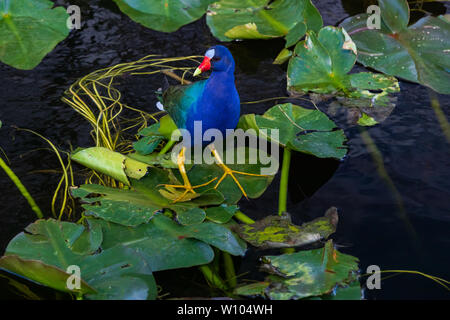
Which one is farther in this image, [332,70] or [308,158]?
[332,70]

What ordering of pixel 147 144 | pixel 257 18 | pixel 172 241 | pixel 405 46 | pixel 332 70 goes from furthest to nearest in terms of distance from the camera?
pixel 257 18
pixel 405 46
pixel 332 70
pixel 147 144
pixel 172 241

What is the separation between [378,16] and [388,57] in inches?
10.6

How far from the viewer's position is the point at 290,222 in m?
1.53

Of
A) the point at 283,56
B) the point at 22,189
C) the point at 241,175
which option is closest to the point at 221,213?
the point at 241,175

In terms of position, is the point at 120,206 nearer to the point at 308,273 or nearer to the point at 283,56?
the point at 308,273

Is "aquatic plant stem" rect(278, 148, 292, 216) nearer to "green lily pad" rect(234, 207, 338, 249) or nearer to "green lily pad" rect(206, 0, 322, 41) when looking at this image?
"green lily pad" rect(234, 207, 338, 249)

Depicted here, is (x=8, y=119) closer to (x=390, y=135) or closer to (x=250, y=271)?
(x=250, y=271)

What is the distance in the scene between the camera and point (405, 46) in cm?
221

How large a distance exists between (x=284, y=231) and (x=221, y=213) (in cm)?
20

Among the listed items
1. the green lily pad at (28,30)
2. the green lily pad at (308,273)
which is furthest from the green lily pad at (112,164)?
the green lily pad at (28,30)

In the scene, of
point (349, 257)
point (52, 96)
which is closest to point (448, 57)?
point (349, 257)

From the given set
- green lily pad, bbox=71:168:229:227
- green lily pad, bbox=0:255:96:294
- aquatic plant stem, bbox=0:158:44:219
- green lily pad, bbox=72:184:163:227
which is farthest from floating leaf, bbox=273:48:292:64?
green lily pad, bbox=0:255:96:294

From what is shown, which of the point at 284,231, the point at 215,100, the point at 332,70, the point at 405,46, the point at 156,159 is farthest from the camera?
the point at 405,46
